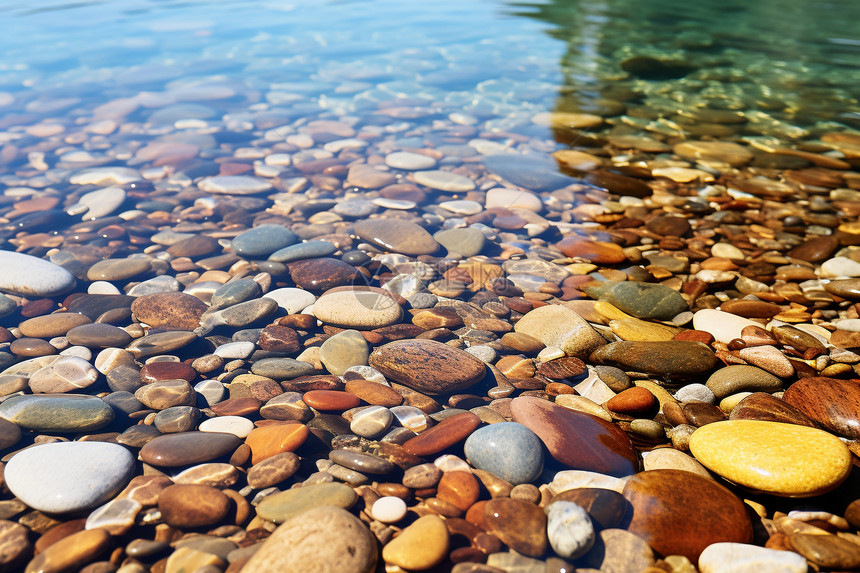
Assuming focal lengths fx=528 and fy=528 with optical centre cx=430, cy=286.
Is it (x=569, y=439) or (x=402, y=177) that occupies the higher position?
(x=402, y=177)

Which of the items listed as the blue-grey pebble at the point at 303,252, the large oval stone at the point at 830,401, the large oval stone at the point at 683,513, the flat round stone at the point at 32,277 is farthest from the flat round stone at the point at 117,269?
the large oval stone at the point at 830,401

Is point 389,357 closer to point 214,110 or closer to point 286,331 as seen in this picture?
point 286,331

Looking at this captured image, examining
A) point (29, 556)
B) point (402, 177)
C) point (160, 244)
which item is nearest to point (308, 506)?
point (29, 556)

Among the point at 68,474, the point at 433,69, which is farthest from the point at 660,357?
the point at 433,69

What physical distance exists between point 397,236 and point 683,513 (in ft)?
8.63

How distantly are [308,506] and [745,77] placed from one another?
30.1ft

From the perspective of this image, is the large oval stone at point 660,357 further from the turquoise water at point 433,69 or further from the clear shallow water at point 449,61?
the clear shallow water at point 449,61

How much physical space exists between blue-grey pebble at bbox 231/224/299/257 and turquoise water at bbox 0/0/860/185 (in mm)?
2538

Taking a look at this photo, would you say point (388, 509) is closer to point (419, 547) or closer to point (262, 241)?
point (419, 547)

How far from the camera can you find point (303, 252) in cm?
372

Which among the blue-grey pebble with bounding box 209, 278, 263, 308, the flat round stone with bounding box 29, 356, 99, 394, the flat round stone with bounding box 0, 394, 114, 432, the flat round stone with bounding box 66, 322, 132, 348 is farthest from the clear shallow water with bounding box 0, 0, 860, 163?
the flat round stone with bounding box 0, 394, 114, 432

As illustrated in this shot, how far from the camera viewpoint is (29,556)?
181 centimetres

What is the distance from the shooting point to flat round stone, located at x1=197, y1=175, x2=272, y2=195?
4715 mm

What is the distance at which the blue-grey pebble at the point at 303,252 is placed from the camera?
368 cm
